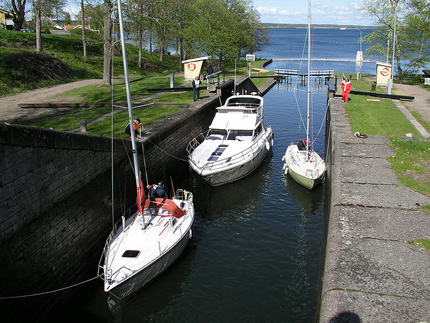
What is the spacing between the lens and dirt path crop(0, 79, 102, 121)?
19594 mm

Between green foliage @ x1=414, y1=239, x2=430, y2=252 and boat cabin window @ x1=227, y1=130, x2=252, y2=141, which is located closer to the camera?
green foliage @ x1=414, y1=239, x2=430, y2=252

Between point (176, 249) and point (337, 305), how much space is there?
20.8ft

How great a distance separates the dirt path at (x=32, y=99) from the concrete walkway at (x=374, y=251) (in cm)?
1578

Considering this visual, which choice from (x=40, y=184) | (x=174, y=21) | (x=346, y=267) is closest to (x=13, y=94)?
(x=40, y=184)

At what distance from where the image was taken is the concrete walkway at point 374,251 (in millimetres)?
7312

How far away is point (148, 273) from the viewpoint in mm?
11508

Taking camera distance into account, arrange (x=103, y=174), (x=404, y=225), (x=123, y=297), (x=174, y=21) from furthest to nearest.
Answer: (x=174, y=21), (x=103, y=174), (x=123, y=297), (x=404, y=225)

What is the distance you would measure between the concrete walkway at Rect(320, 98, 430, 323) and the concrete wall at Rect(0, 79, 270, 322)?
7.42 m

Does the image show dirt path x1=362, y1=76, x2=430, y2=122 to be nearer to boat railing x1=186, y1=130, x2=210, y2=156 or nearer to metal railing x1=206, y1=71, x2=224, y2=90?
boat railing x1=186, y1=130, x2=210, y2=156

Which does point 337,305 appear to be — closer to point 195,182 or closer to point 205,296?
point 205,296

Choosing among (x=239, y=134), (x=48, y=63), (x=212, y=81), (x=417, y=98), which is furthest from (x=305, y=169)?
(x=48, y=63)

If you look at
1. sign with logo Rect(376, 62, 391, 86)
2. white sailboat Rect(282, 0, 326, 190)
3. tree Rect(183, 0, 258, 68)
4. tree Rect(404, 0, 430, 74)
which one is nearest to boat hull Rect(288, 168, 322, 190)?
white sailboat Rect(282, 0, 326, 190)

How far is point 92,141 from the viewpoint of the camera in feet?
41.7

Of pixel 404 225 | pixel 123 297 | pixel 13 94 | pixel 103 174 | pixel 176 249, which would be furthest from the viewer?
pixel 13 94
